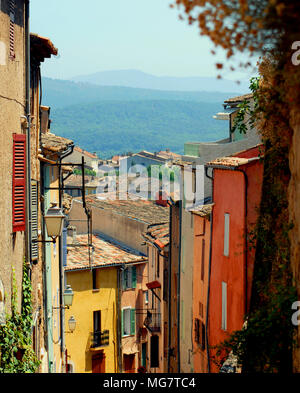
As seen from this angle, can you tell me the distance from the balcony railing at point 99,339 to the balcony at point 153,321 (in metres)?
2.12

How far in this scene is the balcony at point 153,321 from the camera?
1302 inches

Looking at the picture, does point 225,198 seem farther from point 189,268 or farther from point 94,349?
point 94,349

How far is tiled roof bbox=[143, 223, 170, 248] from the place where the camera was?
27.8 m

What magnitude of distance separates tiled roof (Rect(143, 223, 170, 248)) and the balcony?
4.42m

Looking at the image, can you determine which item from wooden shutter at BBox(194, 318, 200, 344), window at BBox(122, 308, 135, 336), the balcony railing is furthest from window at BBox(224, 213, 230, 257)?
window at BBox(122, 308, 135, 336)

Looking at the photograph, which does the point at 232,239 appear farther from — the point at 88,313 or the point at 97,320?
the point at 97,320

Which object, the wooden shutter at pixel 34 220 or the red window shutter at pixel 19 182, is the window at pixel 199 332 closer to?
the wooden shutter at pixel 34 220

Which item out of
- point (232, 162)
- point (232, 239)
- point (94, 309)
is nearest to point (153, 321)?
point (94, 309)

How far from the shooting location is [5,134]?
1079cm

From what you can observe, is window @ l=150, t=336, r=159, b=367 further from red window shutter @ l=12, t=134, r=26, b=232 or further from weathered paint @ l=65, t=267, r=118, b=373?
red window shutter @ l=12, t=134, r=26, b=232

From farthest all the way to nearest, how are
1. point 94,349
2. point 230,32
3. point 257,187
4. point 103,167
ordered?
1. point 103,167
2. point 94,349
3. point 257,187
4. point 230,32

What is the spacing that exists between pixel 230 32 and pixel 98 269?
28.0m

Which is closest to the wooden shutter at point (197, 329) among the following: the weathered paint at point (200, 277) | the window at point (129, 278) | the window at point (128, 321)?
the weathered paint at point (200, 277)
